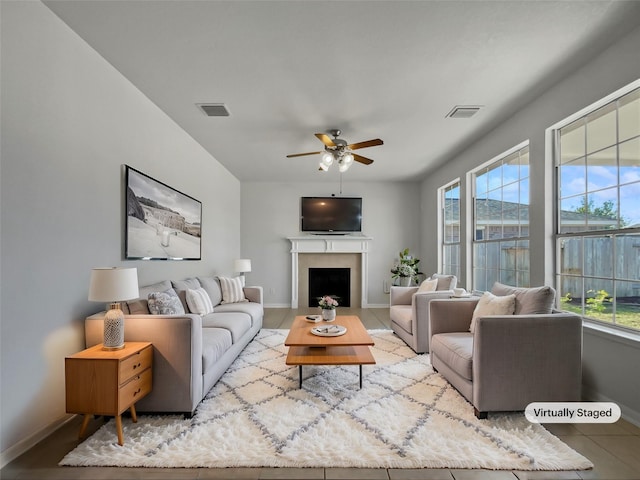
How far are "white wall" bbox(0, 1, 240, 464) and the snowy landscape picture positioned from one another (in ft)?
0.46

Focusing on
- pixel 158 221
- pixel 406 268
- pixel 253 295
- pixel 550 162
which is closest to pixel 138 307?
pixel 158 221

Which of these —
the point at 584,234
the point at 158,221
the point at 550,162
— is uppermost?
the point at 550,162

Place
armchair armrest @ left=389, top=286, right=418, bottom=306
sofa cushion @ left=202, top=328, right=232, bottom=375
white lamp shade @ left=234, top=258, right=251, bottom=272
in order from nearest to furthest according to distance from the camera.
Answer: sofa cushion @ left=202, top=328, right=232, bottom=375 → armchair armrest @ left=389, top=286, right=418, bottom=306 → white lamp shade @ left=234, top=258, right=251, bottom=272

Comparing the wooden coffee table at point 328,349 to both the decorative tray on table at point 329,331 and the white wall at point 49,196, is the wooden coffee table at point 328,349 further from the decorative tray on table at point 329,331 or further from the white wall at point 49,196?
the white wall at point 49,196

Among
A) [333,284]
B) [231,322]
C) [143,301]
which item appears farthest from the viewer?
[333,284]

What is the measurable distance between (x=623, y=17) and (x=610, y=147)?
37.0 inches

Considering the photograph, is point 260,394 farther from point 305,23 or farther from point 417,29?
point 417,29

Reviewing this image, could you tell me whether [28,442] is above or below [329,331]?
below

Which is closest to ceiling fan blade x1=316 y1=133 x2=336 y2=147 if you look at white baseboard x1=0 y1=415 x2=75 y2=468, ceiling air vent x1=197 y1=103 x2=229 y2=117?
ceiling air vent x1=197 y1=103 x2=229 y2=117

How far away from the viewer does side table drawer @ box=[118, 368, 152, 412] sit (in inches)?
81.2

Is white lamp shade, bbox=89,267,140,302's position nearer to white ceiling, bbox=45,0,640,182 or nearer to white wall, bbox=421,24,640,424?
white ceiling, bbox=45,0,640,182

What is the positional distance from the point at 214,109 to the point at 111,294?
2.26 m

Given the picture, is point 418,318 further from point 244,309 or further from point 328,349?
point 244,309

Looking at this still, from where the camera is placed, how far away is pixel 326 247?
284 inches
